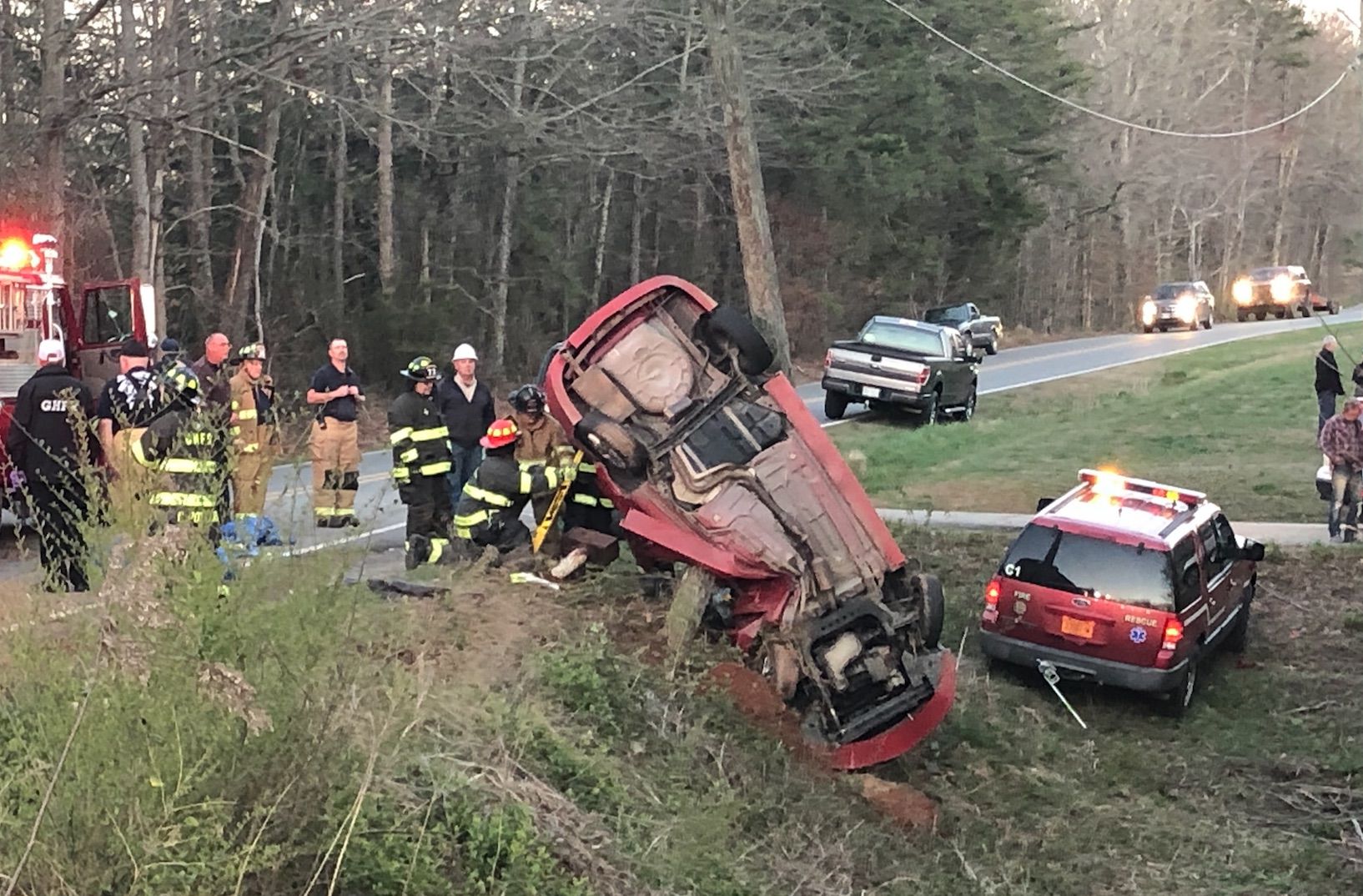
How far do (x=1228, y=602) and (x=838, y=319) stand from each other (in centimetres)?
2697

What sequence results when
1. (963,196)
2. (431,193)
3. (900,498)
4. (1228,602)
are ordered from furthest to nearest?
(963,196)
(431,193)
(900,498)
(1228,602)

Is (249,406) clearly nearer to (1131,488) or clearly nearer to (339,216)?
(1131,488)

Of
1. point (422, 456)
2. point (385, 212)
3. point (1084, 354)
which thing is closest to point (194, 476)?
point (422, 456)

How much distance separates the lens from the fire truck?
11.5 m

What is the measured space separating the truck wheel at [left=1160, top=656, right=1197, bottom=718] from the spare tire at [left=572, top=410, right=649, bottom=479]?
454 cm

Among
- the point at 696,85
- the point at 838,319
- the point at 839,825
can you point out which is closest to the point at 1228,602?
the point at 839,825

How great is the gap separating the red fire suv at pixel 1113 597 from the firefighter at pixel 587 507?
3.12 m

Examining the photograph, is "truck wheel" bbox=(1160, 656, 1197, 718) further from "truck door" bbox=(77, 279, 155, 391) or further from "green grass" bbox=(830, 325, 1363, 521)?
"truck door" bbox=(77, 279, 155, 391)

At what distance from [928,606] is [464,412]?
4237 mm

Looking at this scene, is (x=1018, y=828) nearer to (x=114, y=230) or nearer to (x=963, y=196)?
(x=114, y=230)

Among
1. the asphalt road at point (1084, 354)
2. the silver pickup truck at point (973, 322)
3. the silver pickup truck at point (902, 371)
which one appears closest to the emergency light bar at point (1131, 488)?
the silver pickup truck at point (902, 371)

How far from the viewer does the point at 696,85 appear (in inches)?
966

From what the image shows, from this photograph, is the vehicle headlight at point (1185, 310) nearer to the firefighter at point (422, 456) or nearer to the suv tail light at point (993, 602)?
the suv tail light at point (993, 602)

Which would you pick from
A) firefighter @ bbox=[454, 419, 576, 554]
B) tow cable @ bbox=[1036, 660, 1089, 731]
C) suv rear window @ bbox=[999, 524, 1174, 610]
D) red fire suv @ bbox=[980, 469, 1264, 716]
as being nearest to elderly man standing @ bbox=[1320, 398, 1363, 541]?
red fire suv @ bbox=[980, 469, 1264, 716]
